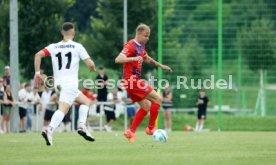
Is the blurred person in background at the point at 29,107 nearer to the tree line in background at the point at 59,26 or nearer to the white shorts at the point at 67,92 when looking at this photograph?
the tree line in background at the point at 59,26

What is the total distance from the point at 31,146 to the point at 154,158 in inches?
151

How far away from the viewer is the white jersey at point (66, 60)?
15.2 metres

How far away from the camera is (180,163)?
11336 mm

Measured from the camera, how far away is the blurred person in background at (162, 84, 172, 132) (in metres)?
30.0

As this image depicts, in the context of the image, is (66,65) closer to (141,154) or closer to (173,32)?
(141,154)

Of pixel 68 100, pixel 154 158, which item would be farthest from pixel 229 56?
pixel 154 158

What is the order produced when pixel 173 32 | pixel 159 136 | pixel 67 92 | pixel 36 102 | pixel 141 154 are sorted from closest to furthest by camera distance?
pixel 141 154
pixel 67 92
pixel 159 136
pixel 36 102
pixel 173 32

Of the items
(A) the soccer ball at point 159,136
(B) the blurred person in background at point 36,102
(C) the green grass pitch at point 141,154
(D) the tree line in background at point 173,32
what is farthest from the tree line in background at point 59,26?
(C) the green grass pitch at point 141,154

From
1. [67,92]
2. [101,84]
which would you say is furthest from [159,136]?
[101,84]

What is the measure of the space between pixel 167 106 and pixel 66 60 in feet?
50.4

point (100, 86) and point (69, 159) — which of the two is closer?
point (69, 159)

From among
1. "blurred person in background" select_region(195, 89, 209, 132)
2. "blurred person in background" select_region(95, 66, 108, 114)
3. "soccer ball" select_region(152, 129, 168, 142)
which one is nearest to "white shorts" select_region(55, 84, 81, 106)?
"soccer ball" select_region(152, 129, 168, 142)

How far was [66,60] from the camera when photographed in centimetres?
1518

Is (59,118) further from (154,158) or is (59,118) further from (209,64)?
(209,64)
